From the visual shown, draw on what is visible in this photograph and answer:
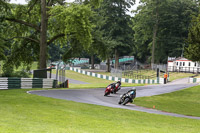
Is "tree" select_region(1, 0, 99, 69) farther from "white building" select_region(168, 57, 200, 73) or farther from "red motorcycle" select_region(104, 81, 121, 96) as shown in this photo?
"white building" select_region(168, 57, 200, 73)

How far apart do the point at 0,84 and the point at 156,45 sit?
198ft

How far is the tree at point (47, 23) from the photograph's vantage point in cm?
2480

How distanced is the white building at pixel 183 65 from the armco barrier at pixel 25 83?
1654 inches

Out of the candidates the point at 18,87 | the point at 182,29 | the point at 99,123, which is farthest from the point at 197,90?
the point at 182,29

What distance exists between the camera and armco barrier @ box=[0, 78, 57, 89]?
22845mm

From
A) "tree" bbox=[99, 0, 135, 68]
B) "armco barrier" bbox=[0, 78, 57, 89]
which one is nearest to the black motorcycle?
"armco barrier" bbox=[0, 78, 57, 89]

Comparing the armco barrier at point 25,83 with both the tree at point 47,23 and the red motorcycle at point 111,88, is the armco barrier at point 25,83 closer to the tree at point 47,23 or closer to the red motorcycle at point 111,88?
the tree at point 47,23

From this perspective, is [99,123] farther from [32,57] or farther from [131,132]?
[32,57]

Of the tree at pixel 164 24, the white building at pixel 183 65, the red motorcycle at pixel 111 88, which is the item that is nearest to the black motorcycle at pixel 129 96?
the red motorcycle at pixel 111 88

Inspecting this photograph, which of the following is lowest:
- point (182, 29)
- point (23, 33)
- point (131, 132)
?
point (131, 132)

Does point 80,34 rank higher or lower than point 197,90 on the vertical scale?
higher

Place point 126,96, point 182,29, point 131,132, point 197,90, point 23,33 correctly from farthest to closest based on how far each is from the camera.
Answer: point 182,29 → point 23,33 → point 197,90 → point 126,96 → point 131,132

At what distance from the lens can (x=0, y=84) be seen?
74.0 ft

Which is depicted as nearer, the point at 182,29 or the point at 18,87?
the point at 18,87
